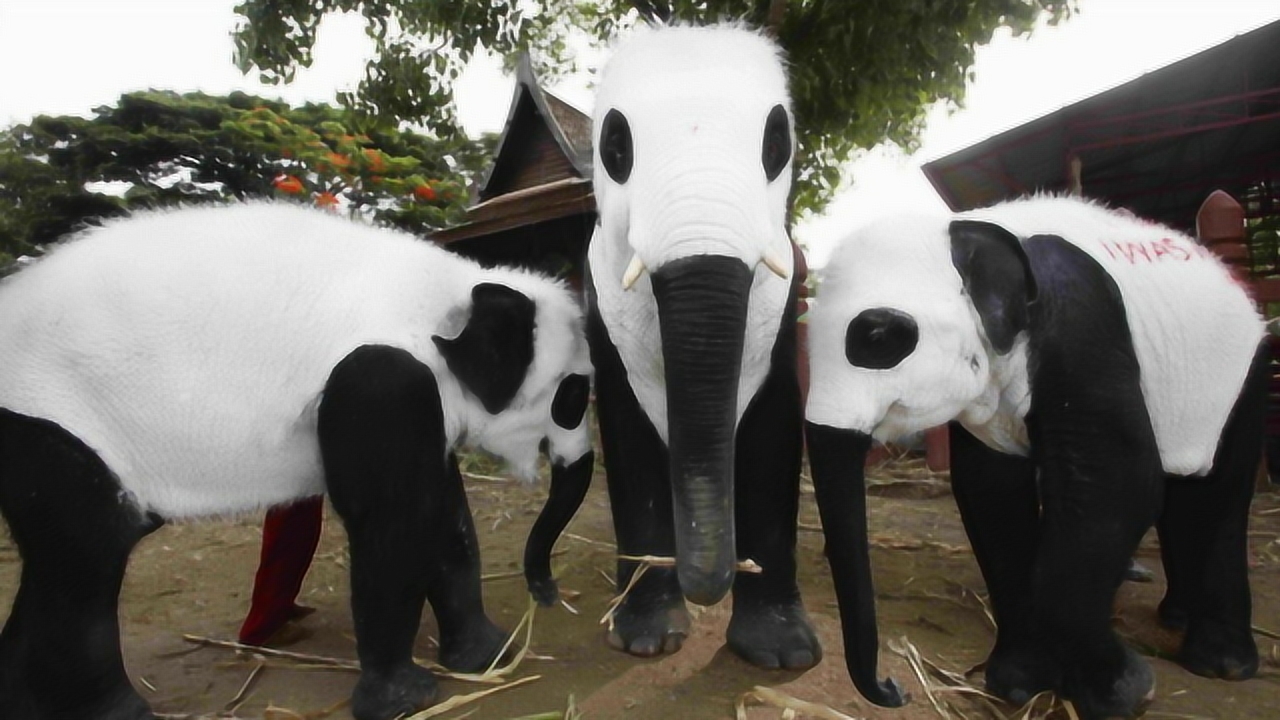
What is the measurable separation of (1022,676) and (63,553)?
2371 mm

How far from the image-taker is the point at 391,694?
204 centimetres

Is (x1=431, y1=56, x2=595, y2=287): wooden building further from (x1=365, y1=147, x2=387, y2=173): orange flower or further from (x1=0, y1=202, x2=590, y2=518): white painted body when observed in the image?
(x1=365, y1=147, x2=387, y2=173): orange flower

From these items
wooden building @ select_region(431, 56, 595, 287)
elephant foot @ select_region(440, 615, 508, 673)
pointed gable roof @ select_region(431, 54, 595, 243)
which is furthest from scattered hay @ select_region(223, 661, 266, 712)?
pointed gable roof @ select_region(431, 54, 595, 243)

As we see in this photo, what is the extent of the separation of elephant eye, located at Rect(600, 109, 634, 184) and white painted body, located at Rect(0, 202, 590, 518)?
0.64 meters

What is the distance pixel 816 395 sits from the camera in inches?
76.0

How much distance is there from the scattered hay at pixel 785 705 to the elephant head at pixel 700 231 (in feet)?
1.17

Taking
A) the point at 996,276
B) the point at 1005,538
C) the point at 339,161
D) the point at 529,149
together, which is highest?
the point at 339,161

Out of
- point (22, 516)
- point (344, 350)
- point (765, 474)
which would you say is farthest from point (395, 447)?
point (765, 474)

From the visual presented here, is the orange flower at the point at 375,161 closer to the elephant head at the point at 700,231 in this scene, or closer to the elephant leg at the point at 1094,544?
the elephant head at the point at 700,231

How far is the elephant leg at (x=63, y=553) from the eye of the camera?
187 cm

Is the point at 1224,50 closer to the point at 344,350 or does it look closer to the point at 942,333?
the point at 942,333

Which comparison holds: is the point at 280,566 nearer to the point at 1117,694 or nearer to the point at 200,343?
the point at 200,343

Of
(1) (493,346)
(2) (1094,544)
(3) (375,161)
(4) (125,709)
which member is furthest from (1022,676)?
(3) (375,161)

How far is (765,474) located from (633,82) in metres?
1.10
